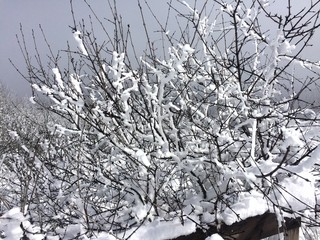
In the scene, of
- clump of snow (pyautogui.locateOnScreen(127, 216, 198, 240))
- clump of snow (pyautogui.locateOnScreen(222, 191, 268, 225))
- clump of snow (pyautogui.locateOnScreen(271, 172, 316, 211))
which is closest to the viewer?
clump of snow (pyautogui.locateOnScreen(127, 216, 198, 240))

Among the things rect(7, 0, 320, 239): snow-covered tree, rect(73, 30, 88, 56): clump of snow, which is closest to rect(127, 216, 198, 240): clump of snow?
rect(7, 0, 320, 239): snow-covered tree

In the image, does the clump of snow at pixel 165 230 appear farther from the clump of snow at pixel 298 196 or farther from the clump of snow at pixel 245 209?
the clump of snow at pixel 298 196

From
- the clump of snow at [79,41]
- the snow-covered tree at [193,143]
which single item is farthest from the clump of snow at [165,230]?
the clump of snow at [79,41]

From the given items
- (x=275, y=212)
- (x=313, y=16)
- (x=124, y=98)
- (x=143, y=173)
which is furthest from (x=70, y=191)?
(x=313, y=16)

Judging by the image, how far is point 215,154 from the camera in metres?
4.15

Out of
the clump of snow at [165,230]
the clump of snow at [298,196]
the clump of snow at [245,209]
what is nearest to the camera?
the clump of snow at [165,230]

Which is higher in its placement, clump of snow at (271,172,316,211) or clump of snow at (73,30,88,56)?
clump of snow at (73,30,88,56)

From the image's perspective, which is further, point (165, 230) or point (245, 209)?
point (245, 209)

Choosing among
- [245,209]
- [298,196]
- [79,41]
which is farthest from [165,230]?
[79,41]

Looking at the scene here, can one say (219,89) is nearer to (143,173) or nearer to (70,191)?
(143,173)

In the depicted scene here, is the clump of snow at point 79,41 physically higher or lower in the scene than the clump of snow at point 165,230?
higher

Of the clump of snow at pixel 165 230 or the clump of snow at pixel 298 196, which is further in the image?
the clump of snow at pixel 298 196

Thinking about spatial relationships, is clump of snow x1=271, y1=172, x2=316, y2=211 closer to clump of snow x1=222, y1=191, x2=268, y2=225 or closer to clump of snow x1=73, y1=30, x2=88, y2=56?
clump of snow x1=222, y1=191, x2=268, y2=225

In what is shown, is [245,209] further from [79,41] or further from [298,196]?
[79,41]
